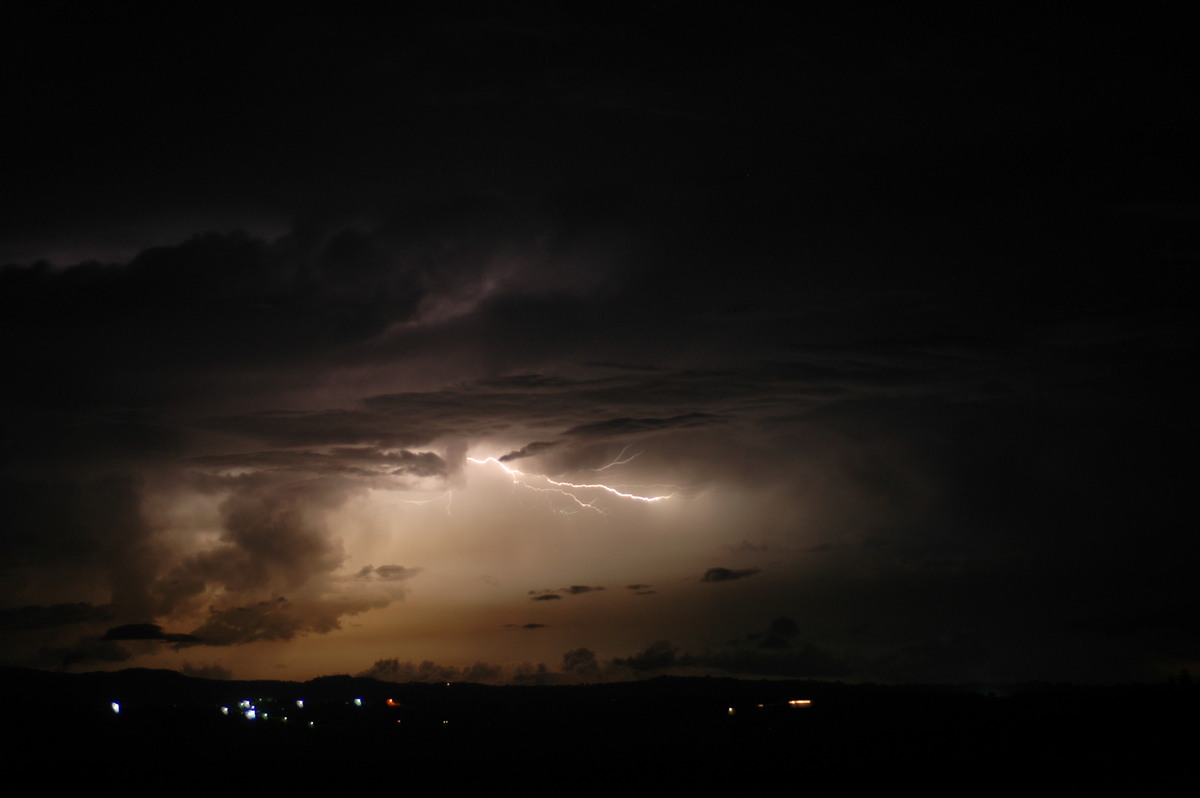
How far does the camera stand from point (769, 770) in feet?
139

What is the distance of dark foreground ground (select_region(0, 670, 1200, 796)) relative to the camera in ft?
122

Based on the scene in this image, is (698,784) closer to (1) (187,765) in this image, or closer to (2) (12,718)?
(1) (187,765)

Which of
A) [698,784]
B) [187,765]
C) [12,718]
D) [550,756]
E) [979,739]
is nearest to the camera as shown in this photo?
[698,784]

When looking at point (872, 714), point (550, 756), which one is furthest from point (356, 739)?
point (872, 714)

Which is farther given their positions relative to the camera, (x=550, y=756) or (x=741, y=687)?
(x=741, y=687)

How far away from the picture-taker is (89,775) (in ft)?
128

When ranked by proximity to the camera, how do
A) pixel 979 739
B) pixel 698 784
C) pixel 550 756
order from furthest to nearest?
1. pixel 979 739
2. pixel 550 756
3. pixel 698 784

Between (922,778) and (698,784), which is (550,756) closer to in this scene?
(698,784)

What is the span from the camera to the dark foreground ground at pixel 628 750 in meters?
37.2

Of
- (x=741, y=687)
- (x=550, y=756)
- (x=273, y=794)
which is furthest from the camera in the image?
(x=741, y=687)

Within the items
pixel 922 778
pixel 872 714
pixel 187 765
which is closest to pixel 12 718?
pixel 187 765

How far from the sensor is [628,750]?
54.6 metres

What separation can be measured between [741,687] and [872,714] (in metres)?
100

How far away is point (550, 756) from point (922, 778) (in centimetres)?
2125
